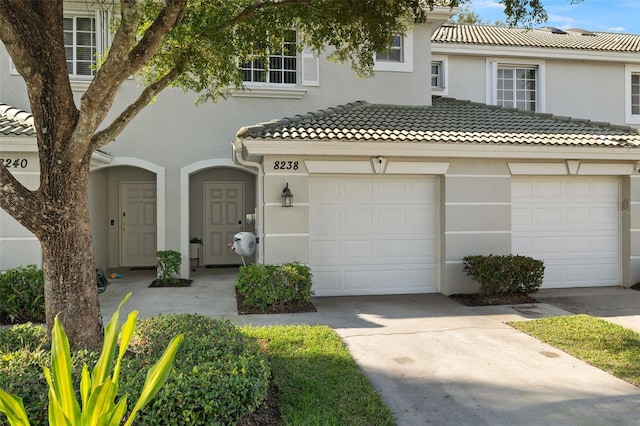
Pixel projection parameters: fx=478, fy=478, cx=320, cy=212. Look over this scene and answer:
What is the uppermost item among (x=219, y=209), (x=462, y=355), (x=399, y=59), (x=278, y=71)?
(x=399, y=59)

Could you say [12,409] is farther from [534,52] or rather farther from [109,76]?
[534,52]

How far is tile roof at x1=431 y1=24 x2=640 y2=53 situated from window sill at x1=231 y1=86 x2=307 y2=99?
16.8ft

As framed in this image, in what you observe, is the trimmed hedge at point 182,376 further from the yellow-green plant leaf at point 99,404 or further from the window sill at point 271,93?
the window sill at point 271,93

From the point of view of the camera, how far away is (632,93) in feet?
51.0

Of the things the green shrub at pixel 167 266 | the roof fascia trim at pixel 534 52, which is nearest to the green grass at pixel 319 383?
the green shrub at pixel 167 266

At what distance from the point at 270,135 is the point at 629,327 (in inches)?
264

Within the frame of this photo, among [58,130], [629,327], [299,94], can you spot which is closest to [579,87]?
[299,94]

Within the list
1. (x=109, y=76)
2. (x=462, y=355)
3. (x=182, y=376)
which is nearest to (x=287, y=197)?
(x=462, y=355)

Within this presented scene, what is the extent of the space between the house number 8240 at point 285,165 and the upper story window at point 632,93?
39.6 feet

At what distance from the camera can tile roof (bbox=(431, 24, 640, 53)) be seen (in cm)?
1478

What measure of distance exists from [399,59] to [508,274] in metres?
6.51

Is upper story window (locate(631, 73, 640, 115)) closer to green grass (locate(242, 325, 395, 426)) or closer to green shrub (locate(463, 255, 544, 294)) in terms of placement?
green shrub (locate(463, 255, 544, 294))

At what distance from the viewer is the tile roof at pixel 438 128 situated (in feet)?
30.4

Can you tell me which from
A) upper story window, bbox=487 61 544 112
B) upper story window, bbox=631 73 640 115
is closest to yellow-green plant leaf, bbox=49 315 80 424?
upper story window, bbox=487 61 544 112
